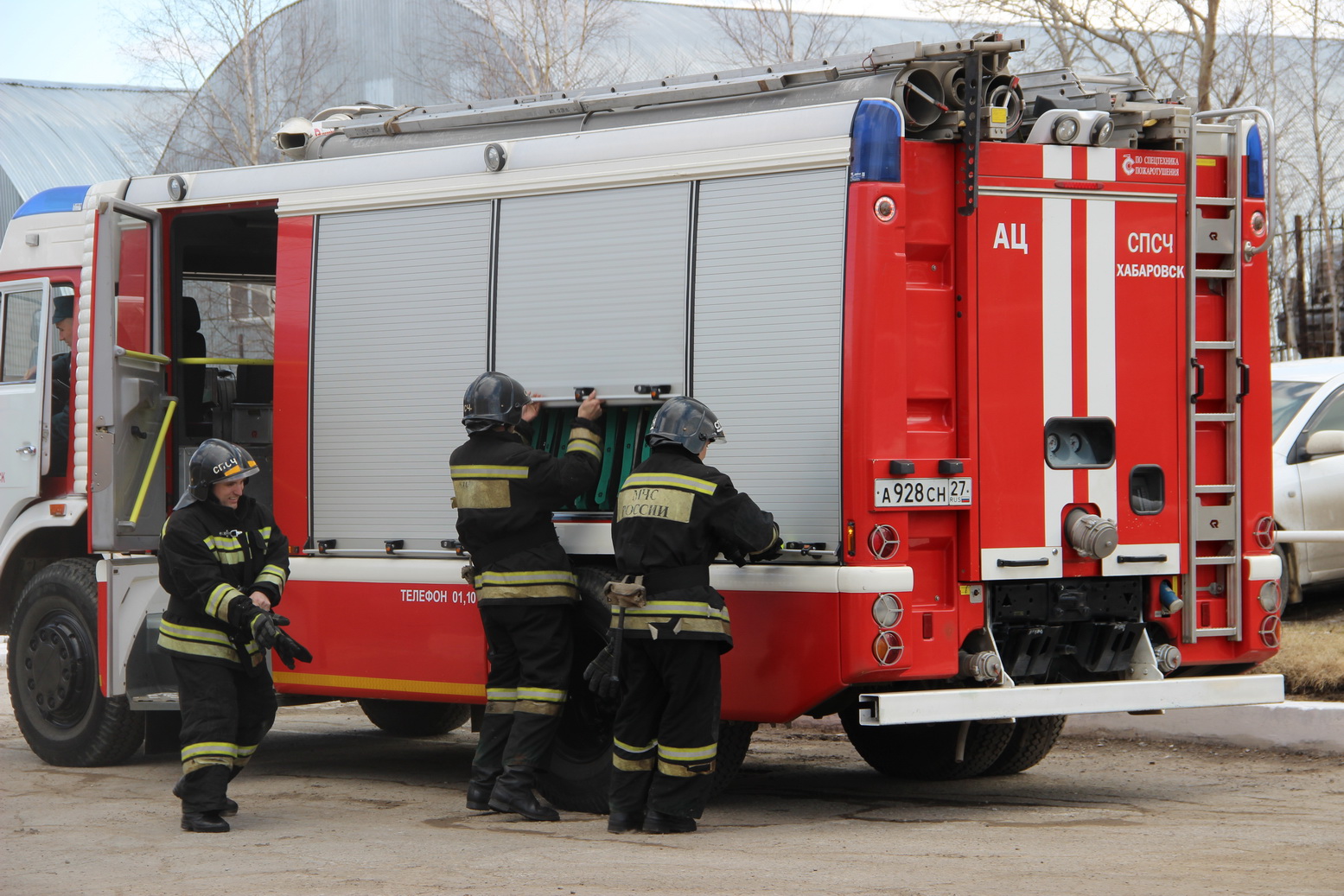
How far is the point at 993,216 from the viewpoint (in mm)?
6891

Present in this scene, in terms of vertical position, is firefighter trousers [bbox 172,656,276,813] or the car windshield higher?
the car windshield

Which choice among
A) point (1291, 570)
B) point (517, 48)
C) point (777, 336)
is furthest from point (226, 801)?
point (517, 48)

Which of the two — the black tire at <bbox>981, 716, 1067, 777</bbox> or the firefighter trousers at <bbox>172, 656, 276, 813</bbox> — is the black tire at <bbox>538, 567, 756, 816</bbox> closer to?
the firefighter trousers at <bbox>172, 656, 276, 813</bbox>

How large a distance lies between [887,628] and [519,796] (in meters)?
1.80

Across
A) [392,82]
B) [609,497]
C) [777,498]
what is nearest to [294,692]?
[609,497]

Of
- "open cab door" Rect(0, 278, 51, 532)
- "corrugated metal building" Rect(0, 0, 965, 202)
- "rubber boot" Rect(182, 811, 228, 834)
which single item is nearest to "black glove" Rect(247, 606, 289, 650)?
"rubber boot" Rect(182, 811, 228, 834)

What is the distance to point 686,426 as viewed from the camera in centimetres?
670

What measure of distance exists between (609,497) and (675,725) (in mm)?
1170

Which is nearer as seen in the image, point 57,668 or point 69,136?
point 57,668

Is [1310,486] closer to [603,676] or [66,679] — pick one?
[603,676]

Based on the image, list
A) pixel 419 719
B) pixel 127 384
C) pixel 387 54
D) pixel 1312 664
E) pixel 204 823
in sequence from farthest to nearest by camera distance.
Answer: pixel 387 54, pixel 419 719, pixel 1312 664, pixel 127 384, pixel 204 823

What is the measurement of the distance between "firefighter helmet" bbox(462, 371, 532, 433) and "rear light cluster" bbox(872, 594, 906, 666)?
72.5 inches

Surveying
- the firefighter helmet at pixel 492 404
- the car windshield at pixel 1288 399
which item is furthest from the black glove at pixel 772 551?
the car windshield at pixel 1288 399

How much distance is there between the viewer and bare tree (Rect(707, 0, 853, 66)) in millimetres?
24734
